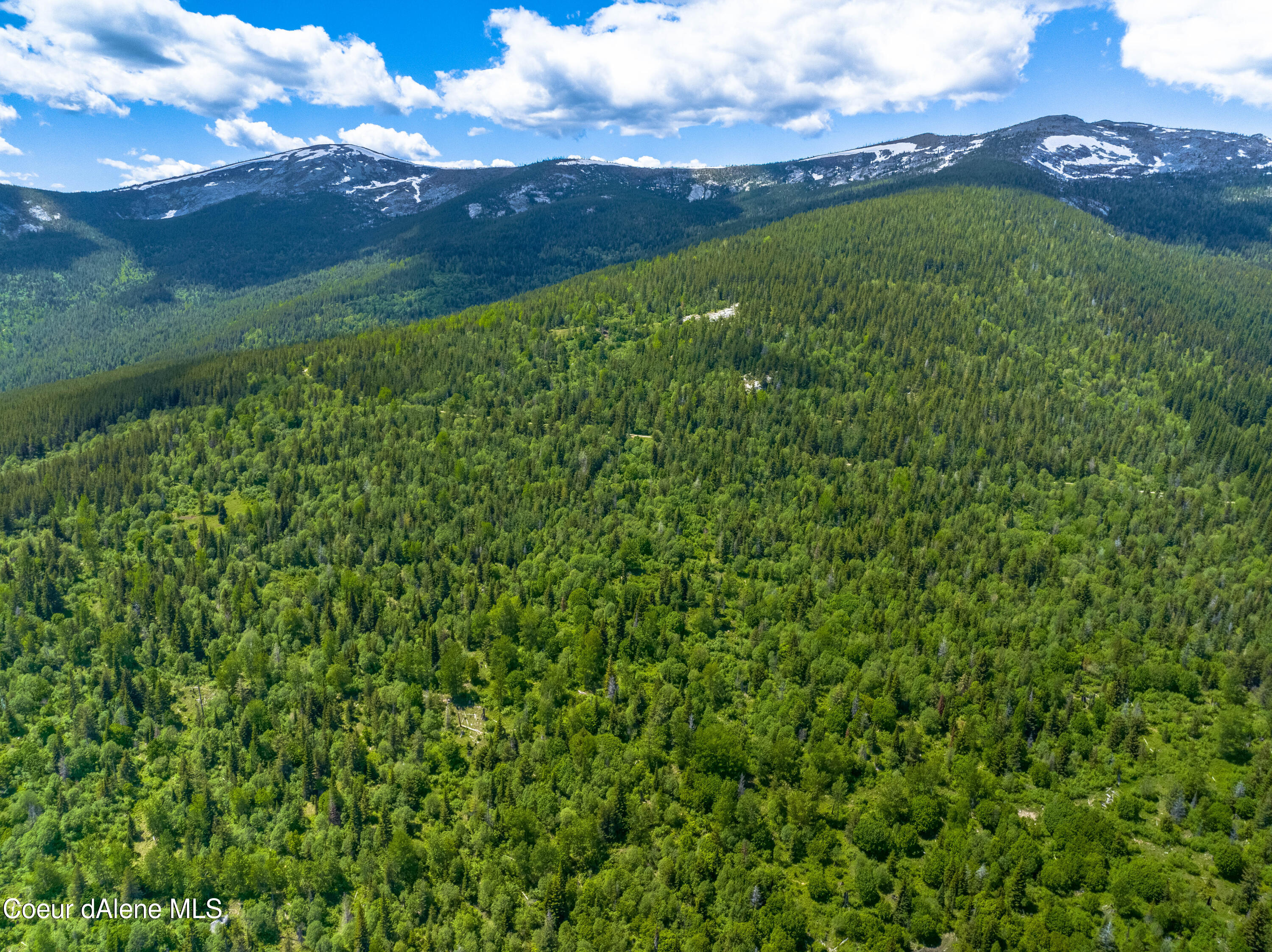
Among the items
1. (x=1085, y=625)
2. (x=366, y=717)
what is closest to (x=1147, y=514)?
(x=1085, y=625)

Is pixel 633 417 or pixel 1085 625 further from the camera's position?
pixel 633 417

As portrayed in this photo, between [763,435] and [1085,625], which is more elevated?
[763,435]

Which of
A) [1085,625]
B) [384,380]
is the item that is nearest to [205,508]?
[384,380]

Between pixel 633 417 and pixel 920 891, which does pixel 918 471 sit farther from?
pixel 920 891

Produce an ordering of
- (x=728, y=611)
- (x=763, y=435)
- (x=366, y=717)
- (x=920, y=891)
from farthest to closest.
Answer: (x=763, y=435)
(x=728, y=611)
(x=366, y=717)
(x=920, y=891)

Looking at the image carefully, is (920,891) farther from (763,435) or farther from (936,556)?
(763,435)

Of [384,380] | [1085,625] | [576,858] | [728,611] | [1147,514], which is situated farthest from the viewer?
[384,380]

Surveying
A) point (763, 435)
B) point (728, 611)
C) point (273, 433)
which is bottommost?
point (728, 611)
